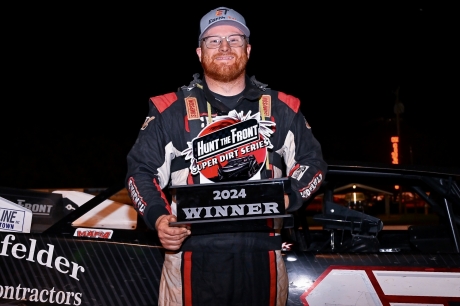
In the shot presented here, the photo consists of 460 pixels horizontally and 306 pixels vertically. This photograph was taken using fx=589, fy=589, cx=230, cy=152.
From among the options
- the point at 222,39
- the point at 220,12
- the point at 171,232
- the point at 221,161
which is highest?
the point at 220,12

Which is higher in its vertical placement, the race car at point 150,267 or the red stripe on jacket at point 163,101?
the red stripe on jacket at point 163,101

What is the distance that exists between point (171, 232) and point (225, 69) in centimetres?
68

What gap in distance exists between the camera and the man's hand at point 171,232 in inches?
74.1

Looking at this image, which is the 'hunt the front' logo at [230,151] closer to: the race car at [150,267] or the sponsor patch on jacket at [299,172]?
the sponsor patch on jacket at [299,172]

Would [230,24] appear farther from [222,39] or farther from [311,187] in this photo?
[311,187]

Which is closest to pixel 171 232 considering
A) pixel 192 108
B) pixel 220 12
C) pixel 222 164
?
pixel 222 164

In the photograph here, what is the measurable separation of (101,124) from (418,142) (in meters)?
16.0

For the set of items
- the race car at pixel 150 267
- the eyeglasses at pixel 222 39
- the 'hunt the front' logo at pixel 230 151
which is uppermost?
the eyeglasses at pixel 222 39

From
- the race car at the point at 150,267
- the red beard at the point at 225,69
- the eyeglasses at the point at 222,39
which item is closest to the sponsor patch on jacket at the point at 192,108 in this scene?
the red beard at the point at 225,69

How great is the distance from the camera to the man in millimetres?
2068

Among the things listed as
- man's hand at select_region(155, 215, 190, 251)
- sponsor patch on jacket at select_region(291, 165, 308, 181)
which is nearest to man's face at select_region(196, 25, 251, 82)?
sponsor patch on jacket at select_region(291, 165, 308, 181)

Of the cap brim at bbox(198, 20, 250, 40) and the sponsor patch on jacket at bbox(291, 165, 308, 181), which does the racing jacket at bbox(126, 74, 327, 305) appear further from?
the cap brim at bbox(198, 20, 250, 40)

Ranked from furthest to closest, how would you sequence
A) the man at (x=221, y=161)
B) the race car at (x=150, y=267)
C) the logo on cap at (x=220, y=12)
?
the race car at (x=150, y=267) < the logo on cap at (x=220, y=12) < the man at (x=221, y=161)

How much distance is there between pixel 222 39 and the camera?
226 centimetres
